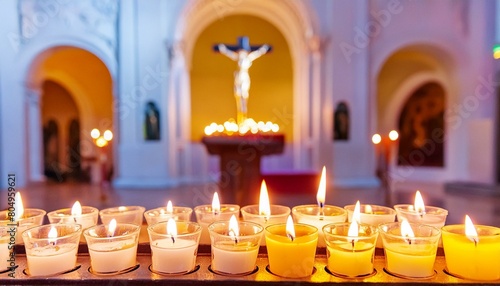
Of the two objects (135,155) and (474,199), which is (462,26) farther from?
(135,155)

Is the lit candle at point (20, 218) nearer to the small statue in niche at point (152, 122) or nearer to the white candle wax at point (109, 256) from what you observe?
the white candle wax at point (109, 256)

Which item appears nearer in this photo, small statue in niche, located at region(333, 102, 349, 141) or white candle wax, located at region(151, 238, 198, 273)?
white candle wax, located at region(151, 238, 198, 273)

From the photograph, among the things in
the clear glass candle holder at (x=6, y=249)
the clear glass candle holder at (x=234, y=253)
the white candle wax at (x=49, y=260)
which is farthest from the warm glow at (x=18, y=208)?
the clear glass candle holder at (x=234, y=253)

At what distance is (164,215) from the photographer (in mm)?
1438

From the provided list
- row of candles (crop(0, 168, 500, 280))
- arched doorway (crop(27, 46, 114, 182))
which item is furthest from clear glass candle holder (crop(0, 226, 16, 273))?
arched doorway (crop(27, 46, 114, 182))

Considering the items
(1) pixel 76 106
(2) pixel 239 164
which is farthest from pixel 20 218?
(1) pixel 76 106

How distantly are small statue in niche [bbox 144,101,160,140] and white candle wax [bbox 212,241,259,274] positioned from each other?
798cm

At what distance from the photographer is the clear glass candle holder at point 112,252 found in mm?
1104

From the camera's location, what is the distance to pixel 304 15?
9109 mm

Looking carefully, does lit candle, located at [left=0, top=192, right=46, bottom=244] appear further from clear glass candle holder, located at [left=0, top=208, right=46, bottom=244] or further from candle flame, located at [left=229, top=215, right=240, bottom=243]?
candle flame, located at [left=229, top=215, right=240, bottom=243]

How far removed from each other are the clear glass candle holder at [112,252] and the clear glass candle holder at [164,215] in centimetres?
26

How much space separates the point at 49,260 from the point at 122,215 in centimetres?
41

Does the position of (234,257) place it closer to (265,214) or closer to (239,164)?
(265,214)

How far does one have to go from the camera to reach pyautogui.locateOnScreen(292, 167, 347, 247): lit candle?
4.39 feet
